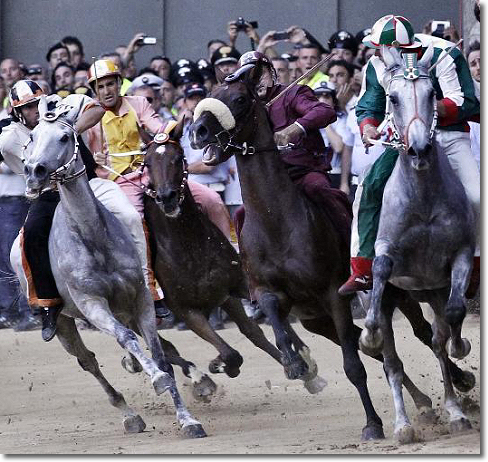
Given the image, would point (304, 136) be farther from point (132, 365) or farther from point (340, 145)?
point (340, 145)

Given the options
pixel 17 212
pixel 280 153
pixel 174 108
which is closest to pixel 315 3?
pixel 174 108

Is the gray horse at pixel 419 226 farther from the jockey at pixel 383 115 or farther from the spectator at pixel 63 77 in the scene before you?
the spectator at pixel 63 77

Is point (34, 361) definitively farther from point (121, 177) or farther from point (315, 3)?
point (315, 3)

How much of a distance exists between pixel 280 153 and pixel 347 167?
4.21 m

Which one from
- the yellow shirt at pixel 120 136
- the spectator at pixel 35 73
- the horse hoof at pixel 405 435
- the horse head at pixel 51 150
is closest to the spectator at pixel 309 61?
the spectator at pixel 35 73

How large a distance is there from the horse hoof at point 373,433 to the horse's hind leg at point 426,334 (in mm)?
1031

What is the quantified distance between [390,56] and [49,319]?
3.23 metres

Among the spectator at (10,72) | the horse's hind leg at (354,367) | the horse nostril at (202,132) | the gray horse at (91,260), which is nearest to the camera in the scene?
the horse's hind leg at (354,367)

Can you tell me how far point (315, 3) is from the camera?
17.3m

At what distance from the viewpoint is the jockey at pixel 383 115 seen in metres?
8.55

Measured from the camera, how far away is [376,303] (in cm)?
822

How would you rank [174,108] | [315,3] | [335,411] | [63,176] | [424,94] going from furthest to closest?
[315,3]
[174,108]
[335,411]
[63,176]
[424,94]

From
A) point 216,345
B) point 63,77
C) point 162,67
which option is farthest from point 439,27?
point 63,77

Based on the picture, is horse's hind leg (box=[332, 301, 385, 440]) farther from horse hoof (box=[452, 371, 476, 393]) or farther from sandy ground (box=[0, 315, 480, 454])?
horse hoof (box=[452, 371, 476, 393])
